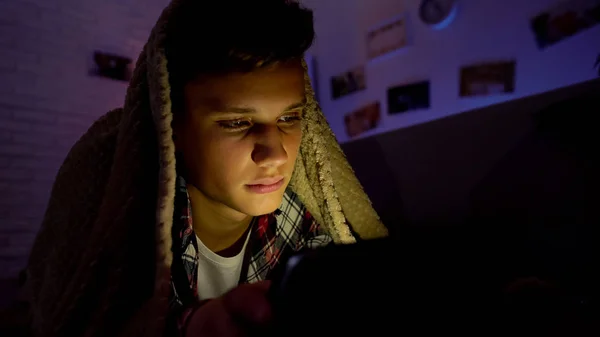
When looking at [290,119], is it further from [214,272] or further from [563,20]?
[563,20]

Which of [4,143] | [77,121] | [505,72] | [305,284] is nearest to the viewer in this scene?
[305,284]

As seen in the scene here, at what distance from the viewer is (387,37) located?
2219mm

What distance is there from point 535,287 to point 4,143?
2448mm

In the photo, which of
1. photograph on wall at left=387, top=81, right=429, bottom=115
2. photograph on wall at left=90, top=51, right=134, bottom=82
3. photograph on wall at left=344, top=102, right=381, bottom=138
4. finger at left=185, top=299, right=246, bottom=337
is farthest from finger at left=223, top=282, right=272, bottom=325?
photograph on wall at left=90, top=51, right=134, bottom=82

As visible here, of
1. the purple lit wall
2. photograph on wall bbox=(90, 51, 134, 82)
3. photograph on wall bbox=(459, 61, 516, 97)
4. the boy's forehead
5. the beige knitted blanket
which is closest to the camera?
the beige knitted blanket

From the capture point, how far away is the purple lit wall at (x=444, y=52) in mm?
1557

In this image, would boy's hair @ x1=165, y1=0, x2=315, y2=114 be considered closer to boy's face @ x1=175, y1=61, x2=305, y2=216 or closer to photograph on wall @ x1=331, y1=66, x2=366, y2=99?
boy's face @ x1=175, y1=61, x2=305, y2=216

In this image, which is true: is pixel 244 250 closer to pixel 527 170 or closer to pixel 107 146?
pixel 107 146

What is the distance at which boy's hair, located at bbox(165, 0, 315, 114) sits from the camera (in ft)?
2.08

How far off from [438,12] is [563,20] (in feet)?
1.97

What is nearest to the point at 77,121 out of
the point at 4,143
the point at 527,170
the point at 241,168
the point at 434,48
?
the point at 4,143

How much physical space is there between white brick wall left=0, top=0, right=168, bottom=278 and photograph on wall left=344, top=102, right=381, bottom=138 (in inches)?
60.6

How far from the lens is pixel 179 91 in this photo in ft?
2.18

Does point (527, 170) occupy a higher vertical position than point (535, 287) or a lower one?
higher
